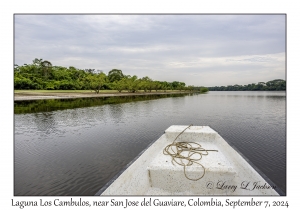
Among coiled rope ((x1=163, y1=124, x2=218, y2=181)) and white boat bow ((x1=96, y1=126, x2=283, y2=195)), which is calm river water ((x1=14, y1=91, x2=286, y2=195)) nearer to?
white boat bow ((x1=96, y1=126, x2=283, y2=195))

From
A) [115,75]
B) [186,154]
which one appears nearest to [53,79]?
[115,75]

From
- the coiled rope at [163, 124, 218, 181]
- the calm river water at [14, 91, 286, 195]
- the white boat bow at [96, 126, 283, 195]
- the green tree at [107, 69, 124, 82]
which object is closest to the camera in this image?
the white boat bow at [96, 126, 283, 195]

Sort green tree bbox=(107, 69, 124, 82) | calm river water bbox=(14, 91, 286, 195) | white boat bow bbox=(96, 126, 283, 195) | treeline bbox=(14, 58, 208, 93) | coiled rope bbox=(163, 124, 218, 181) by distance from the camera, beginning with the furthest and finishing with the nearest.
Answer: green tree bbox=(107, 69, 124, 82)
treeline bbox=(14, 58, 208, 93)
calm river water bbox=(14, 91, 286, 195)
coiled rope bbox=(163, 124, 218, 181)
white boat bow bbox=(96, 126, 283, 195)

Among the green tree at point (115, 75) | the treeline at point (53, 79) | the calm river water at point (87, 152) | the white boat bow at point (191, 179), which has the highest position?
the green tree at point (115, 75)

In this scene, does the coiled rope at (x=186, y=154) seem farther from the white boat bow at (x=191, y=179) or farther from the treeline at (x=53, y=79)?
the treeline at (x=53, y=79)

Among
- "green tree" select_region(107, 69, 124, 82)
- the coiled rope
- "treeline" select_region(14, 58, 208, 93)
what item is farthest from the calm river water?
"green tree" select_region(107, 69, 124, 82)

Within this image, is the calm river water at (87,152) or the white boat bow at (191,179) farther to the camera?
the calm river water at (87,152)

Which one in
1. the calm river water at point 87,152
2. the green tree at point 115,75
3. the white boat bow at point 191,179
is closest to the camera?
the white boat bow at point 191,179

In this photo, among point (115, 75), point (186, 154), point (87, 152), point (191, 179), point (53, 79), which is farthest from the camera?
point (115, 75)

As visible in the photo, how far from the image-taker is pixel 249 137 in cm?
998

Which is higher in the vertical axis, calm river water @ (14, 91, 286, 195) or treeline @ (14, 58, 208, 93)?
treeline @ (14, 58, 208, 93)

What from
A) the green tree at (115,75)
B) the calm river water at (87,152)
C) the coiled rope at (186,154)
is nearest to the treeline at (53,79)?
the green tree at (115,75)

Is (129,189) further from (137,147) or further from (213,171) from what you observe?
(137,147)

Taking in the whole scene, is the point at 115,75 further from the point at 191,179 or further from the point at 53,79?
the point at 191,179
